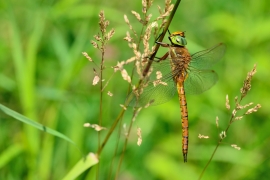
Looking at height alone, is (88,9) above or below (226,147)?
above

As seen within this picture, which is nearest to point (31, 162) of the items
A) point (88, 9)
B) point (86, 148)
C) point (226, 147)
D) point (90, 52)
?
point (86, 148)

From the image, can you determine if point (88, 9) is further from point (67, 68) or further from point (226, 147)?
point (226, 147)

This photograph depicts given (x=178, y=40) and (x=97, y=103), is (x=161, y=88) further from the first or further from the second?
(x=97, y=103)

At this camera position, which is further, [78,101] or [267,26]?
[267,26]

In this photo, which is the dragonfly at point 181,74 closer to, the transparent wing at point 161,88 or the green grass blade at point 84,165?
the transparent wing at point 161,88

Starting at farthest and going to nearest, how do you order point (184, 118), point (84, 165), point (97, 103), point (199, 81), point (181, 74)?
1. point (97, 103)
2. point (199, 81)
3. point (181, 74)
4. point (184, 118)
5. point (84, 165)

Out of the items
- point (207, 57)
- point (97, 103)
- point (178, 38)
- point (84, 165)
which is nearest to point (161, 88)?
point (178, 38)

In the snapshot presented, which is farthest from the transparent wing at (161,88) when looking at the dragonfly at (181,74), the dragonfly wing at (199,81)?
the dragonfly wing at (199,81)

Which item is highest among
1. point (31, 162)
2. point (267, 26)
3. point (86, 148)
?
point (267, 26)
